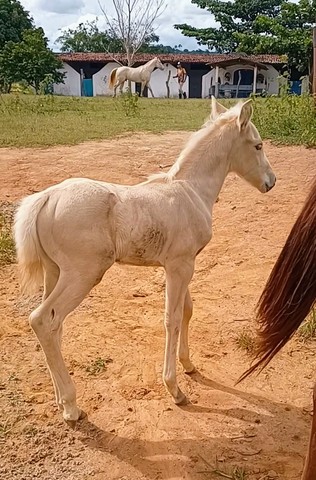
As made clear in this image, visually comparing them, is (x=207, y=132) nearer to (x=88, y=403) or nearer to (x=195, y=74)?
(x=88, y=403)

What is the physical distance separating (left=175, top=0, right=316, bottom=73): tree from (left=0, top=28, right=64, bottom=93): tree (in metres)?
10.3

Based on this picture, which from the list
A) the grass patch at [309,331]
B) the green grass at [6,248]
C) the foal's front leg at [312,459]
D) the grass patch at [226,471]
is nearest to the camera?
the foal's front leg at [312,459]

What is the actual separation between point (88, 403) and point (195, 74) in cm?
3530

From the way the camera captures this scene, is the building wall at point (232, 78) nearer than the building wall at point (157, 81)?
Yes

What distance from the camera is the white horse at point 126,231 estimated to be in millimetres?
2502

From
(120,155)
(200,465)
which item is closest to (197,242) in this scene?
(200,465)

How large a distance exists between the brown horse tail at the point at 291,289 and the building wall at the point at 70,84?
114 feet

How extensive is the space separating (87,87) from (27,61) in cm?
841

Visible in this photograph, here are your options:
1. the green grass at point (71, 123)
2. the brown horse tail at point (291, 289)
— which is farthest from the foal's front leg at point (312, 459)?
the green grass at point (71, 123)

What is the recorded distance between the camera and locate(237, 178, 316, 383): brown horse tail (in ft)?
6.26

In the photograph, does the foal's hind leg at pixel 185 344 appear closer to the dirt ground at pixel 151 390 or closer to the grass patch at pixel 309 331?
the dirt ground at pixel 151 390

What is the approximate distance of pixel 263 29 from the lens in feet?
84.8

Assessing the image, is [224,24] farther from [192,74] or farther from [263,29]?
[263,29]

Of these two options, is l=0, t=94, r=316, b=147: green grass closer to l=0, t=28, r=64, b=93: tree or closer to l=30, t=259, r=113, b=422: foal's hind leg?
l=30, t=259, r=113, b=422: foal's hind leg
